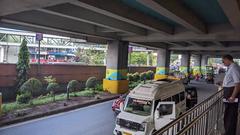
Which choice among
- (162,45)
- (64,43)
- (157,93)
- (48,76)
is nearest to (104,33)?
(48,76)

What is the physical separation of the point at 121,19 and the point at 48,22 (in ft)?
13.0

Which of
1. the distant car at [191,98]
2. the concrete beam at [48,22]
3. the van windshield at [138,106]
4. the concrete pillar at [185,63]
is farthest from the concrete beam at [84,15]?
the concrete pillar at [185,63]

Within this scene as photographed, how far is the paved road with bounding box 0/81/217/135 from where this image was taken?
31.1 ft

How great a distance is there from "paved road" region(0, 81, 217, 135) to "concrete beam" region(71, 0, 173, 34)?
470cm

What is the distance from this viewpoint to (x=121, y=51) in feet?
66.6

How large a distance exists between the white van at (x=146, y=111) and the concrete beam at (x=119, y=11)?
10.6 feet

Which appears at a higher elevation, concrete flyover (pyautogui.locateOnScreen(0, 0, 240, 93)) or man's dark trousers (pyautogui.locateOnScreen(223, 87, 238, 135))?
concrete flyover (pyautogui.locateOnScreen(0, 0, 240, 93))

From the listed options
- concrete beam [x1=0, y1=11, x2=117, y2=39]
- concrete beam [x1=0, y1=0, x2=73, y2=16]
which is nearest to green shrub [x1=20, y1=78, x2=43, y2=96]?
concrete beam [x1=0, y1=11, x2=117, y2=39]

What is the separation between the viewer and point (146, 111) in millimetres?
8250

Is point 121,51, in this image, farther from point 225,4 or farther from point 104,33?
point 225,4

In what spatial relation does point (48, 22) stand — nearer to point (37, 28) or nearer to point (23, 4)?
point (37, 28)

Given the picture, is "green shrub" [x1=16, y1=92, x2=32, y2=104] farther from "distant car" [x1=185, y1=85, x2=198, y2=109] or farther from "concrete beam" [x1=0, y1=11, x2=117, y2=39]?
"distant car" [x1=185, y1=85, x2=198, y2=109]

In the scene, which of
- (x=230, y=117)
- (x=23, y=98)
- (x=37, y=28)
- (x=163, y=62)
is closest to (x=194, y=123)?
(x=230, y=117)

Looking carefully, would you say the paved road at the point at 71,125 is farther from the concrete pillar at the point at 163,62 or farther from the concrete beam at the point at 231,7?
the concrete pillar at the point at 163,62
